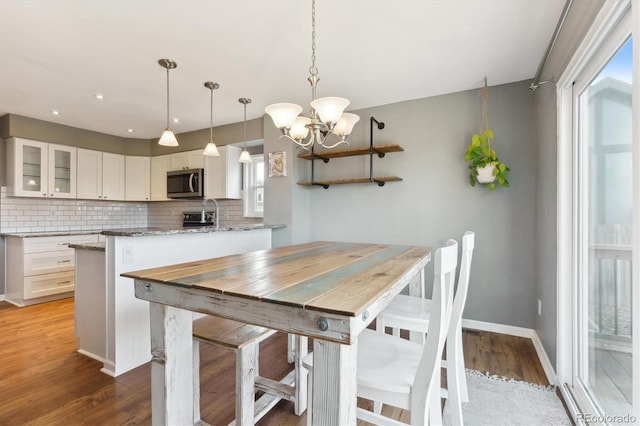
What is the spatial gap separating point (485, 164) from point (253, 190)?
2.99 meters

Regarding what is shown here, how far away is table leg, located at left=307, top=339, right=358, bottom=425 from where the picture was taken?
87 centimetres

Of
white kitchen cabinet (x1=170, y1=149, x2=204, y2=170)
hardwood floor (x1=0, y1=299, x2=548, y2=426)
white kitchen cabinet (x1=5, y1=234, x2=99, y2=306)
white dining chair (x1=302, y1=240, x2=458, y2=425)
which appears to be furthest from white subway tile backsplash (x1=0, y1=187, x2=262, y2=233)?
white dining chair (x1=302, y1=240, x2=458, y2=425)

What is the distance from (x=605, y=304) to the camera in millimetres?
1554

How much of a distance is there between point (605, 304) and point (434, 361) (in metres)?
1.22

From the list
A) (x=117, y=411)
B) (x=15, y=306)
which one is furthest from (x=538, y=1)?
(x=15, y=306)

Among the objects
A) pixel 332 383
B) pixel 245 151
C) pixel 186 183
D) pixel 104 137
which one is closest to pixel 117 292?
pixel 245 151

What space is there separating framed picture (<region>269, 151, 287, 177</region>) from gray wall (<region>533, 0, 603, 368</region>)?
8.42ft

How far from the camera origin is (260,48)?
2289 millimetres

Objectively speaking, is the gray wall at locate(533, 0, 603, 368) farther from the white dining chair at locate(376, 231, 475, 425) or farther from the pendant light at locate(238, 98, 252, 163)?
the pendant light at locate(238, 98, 252, 163)

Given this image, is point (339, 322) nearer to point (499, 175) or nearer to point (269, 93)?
point (499, 175)

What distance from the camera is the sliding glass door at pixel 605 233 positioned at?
1.30m

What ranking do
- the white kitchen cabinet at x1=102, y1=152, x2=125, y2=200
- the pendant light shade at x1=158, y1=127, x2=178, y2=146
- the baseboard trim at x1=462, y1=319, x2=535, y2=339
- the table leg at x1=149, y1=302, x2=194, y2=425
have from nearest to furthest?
the table leg at x1=149, y1=302, x2=194, y2=425 < the pendant light shade at x1=158, y1=127, x2=178, y2=146 < the baseboard trim at x1=462, y1=319, x2=535, y2=339 < the white kitchen cabinet at x1=102, y1=152, x2=125, y2=200

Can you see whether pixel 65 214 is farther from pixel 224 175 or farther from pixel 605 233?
pixel 605 233

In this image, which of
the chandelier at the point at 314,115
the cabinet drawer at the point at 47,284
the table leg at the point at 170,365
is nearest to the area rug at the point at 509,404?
the table leg at the point at 170,365
